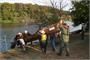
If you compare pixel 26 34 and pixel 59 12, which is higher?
pixel 59 12

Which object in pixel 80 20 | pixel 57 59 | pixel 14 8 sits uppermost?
pixel 14 8

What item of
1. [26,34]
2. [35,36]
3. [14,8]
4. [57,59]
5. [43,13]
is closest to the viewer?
[57,59]

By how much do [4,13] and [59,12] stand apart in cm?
6506

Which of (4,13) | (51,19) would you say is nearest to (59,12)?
(51,19)

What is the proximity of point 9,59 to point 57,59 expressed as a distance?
3066mm

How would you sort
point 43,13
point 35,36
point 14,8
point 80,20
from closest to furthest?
point 35,36, point 43,13, point 80,20, point 14,8

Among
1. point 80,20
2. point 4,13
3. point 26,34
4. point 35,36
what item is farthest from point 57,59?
point 4,13

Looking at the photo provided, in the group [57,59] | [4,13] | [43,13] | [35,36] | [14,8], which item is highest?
[14,8]

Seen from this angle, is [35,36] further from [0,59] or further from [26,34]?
[0,59]

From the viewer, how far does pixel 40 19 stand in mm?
9625

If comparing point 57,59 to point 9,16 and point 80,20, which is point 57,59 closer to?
point 80,20

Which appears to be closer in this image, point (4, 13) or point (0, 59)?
point (0, 59)

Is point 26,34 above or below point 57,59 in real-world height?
above

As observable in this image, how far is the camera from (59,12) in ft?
33.0
